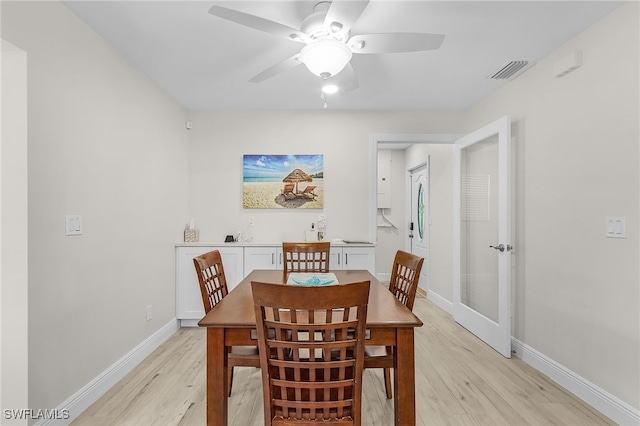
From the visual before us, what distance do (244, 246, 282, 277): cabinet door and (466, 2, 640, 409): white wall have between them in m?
2.29

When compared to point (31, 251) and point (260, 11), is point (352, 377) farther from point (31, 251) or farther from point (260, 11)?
point (260, 11)

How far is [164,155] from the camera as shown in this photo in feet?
11.1

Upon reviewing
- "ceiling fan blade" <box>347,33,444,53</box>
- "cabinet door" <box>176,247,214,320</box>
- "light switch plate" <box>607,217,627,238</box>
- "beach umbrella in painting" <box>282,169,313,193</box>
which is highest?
"ceiling fan blade" <box>347,33,444,53</box>

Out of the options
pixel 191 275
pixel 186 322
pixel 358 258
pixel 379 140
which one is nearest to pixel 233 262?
pixel 191 275

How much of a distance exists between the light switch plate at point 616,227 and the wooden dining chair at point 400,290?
A: 1.20 meters

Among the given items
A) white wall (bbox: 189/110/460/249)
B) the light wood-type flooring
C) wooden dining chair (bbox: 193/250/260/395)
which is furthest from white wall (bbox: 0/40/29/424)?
white wall (bbox: 189/110/460/249)

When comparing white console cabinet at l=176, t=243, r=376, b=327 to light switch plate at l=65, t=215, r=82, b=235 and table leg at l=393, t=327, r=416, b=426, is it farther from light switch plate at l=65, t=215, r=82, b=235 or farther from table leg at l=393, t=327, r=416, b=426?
table leg at l=393, t=327, r=416, b=426

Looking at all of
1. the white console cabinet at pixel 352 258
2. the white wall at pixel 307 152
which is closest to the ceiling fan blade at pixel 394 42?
the white wall at pixel 307 152

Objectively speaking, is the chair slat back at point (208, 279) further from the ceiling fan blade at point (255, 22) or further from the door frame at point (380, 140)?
the door frame at point (380, 140)

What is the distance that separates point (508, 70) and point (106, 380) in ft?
12.9

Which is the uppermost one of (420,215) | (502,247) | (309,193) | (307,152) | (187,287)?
(307,152)

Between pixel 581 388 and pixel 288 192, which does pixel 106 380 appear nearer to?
pixel 288 192

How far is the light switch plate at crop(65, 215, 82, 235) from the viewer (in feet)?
6.70

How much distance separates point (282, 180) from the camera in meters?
4.02
